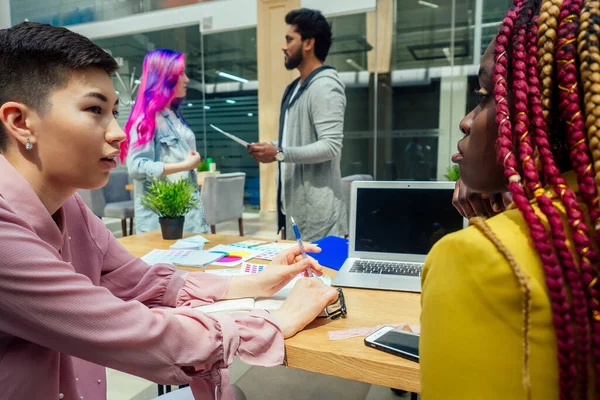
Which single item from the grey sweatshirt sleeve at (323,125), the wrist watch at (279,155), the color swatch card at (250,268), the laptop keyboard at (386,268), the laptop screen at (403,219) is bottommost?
the color swatch card at (250,268)

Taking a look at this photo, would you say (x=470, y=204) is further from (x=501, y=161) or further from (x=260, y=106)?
(x=260, y=106)

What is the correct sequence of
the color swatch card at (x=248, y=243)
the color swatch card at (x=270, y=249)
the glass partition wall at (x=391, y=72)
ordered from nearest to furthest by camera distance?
1. the color swatch card at (x=270, y=249)
2. the color swatch card at (x=248, y=243)
3. the glass partition wall at (x=391, y=72)

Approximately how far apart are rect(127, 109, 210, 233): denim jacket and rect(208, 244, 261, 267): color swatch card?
0.58 meters

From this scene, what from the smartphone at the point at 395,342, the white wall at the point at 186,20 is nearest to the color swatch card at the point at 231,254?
the smartphone at the point at 395,342

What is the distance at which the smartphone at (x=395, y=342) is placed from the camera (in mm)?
809

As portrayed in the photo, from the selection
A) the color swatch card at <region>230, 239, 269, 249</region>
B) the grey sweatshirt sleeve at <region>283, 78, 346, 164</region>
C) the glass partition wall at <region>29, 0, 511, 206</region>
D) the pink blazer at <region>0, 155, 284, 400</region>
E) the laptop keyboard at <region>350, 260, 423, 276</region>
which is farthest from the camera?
the glass partition wall at <region>29, 0, 511, 206</region>

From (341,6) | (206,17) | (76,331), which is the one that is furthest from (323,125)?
(206,17)

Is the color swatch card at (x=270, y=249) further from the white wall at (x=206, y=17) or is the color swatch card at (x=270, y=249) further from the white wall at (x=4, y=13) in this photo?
the white wall at (x=4, y=13)

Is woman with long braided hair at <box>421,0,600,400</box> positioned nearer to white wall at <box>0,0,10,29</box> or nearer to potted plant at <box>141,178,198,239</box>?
potted plant at <box>141,178,198,239</box>

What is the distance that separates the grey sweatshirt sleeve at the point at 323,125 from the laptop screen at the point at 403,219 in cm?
61

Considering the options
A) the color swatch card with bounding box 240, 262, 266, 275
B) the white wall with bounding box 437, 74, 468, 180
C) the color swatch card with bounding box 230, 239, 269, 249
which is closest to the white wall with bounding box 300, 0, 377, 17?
the white wall with bounding box 437, 74, 468, 180

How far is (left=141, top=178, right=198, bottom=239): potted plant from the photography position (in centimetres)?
194

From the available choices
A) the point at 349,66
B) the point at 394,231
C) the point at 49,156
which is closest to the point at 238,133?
the point at 349,66

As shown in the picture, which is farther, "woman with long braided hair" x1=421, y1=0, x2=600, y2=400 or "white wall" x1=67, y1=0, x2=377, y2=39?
"white wall" x1=67, y1=0, x2=377, y2=39
